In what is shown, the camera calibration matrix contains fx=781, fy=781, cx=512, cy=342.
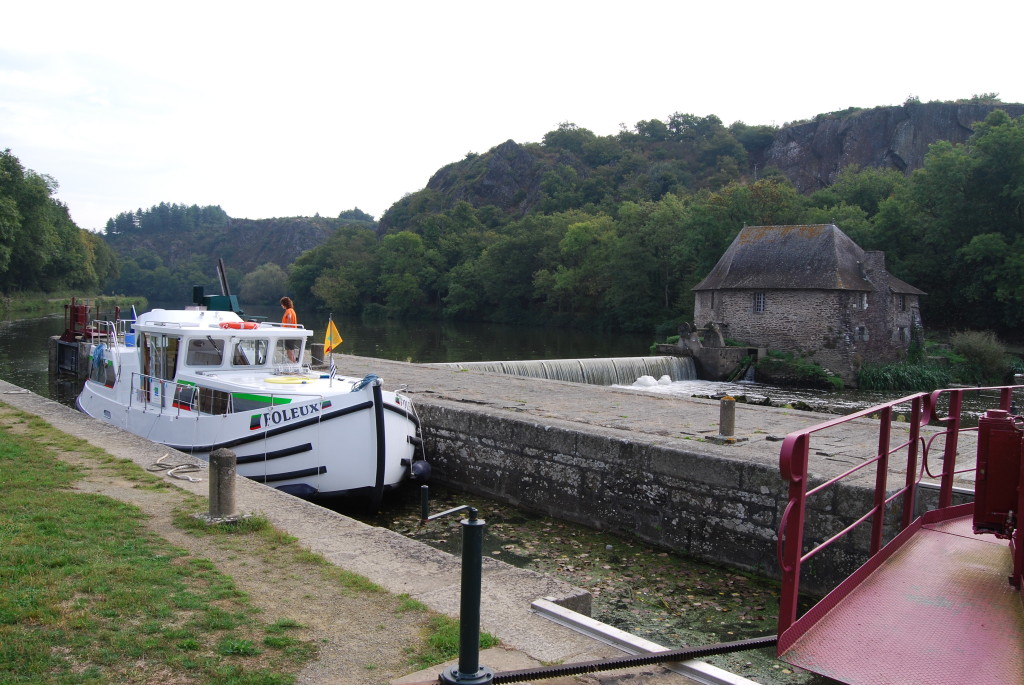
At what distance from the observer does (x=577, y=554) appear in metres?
9.45

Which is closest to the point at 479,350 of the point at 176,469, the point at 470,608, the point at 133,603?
the point at 176,469

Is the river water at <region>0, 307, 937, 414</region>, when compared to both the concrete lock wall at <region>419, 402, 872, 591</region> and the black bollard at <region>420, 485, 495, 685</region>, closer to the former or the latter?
the concrete lock wall at <region>419, 402, 872, 591</region>

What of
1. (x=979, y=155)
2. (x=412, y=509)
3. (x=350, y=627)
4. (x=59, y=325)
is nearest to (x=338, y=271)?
(x=59, y=325)

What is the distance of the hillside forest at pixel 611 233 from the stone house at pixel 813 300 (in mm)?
8026

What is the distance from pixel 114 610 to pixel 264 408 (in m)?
6.38

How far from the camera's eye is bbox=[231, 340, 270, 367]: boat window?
41.6 feet

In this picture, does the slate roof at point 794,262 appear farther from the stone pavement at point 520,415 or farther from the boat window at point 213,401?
the boat window at point 213,401

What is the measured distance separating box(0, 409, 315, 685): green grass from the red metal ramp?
2779 millimetres

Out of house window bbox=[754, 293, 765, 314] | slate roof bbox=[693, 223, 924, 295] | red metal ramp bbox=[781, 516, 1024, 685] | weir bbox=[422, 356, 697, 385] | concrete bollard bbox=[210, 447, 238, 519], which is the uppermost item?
slate roof bbox=[693, 223, 924, 295]

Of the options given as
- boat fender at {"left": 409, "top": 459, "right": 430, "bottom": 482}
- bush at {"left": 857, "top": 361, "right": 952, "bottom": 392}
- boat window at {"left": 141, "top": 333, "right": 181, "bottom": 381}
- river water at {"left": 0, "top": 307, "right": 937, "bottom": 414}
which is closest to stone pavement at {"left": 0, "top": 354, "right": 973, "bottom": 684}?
boat window at {"left": 141, "top": 333, "right": 181, "bottom": 381}

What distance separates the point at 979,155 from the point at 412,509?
44748 mm

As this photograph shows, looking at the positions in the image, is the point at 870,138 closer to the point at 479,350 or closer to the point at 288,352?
the point at 479,350

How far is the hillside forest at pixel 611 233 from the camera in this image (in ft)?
143

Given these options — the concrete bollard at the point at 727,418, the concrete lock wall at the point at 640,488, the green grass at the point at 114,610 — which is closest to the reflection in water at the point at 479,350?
the concrete lock wall at the point at 640,488
